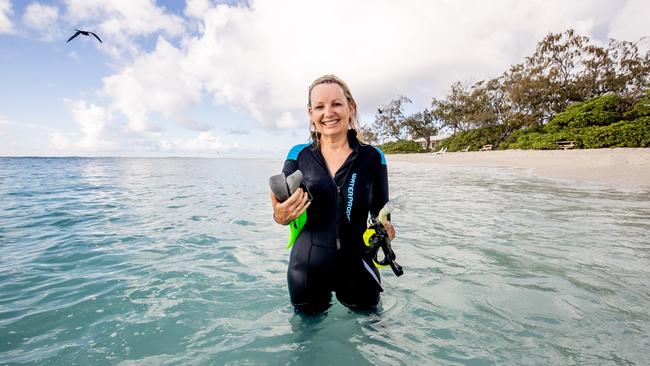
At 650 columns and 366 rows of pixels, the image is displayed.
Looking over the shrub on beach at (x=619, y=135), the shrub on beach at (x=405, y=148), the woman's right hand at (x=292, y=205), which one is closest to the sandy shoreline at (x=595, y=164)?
the shrub on beach at (x=619, y=135)

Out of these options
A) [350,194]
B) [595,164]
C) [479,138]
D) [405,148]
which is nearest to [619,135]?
[595,164]

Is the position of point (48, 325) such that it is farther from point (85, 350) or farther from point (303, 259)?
point (303, 259)

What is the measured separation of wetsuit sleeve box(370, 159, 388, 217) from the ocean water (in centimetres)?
105

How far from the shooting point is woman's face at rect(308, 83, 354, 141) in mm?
2496

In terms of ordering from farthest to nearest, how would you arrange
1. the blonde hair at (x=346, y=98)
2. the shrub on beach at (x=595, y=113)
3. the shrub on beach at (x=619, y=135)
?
the shrub on beach at (x=595, y=113), the shrub on beach at (x=619, y=135), the blonde hair at (x=346, y=98)

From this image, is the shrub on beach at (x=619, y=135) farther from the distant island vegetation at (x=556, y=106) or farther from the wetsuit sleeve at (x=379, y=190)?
the wetsuit sleeve at (x=379, y=190)

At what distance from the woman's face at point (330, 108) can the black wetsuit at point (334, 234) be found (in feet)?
0.70

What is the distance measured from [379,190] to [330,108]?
2.67 ft

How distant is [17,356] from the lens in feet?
8.45

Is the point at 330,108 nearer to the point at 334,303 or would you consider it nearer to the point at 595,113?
the point at 334,303

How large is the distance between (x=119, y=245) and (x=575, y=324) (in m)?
6.97

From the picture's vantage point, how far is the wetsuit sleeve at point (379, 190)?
2.65 meters

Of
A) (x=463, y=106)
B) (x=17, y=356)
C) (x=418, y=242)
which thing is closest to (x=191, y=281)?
(x=17, y=356)

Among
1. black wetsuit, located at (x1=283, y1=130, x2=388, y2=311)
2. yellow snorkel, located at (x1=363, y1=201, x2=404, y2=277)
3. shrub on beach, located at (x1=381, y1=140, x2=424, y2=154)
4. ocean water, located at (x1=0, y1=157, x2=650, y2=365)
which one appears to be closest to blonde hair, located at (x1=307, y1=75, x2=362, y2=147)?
black wetsuit, located at (x1=283, y1=130, x2=388, y2=311)
